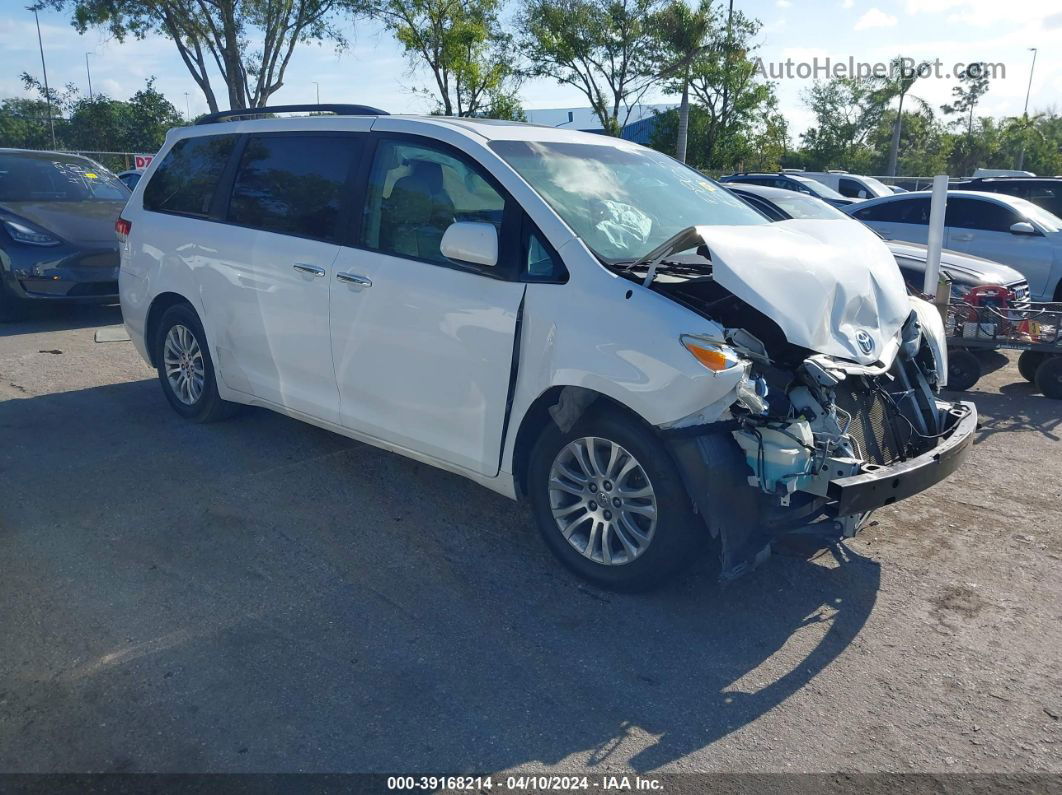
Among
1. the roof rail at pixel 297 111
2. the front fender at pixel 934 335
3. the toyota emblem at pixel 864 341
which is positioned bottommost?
the front fender at pixel 934 335

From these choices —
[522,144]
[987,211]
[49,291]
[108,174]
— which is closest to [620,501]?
[522,144]

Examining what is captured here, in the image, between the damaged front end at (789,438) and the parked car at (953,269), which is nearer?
the damaged front end at (789,438)

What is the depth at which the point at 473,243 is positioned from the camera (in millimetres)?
4113

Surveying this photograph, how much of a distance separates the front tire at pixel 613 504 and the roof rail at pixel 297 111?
2.40m

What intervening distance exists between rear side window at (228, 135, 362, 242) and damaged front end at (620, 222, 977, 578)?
2.01 m

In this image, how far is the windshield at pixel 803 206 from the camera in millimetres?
9641

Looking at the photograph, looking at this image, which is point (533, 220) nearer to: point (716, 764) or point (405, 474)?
point (405, 474)

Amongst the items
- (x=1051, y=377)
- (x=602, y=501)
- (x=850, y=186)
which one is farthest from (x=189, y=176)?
(x=850, y=186)

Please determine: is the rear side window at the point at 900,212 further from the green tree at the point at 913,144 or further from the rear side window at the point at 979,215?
the green tree at the point at 913,144

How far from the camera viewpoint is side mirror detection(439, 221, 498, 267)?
13.5 feet

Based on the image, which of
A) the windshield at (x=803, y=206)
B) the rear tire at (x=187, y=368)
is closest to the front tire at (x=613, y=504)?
the rear tire at (x=187, y=368)

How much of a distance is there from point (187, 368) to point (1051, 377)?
269 inches

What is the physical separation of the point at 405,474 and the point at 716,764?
2958mm

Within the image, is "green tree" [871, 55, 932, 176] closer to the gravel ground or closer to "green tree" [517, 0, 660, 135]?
"green tree" [517, 0, 660, 135]
